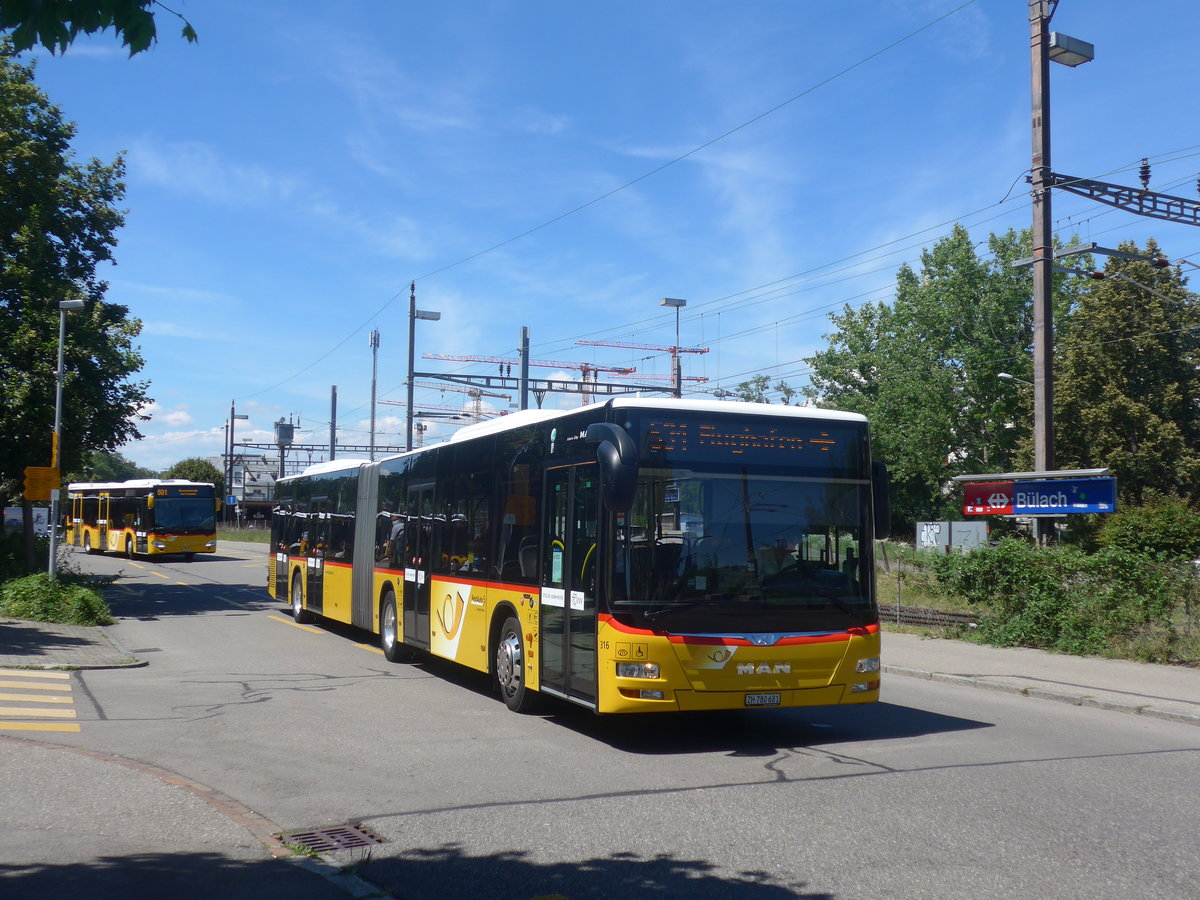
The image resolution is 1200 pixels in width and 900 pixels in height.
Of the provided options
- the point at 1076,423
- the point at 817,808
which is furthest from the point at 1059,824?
the point at 1076,423

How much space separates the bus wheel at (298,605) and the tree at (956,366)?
37656mm

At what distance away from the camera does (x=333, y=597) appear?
62.5 ft

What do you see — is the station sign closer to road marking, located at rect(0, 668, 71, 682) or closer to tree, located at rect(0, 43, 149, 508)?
road marking, located at rect(0, 668, 71, 682)

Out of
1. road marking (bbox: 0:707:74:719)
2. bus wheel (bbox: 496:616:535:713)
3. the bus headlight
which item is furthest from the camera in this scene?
bus wheel (bbox: 496:616:535:713)

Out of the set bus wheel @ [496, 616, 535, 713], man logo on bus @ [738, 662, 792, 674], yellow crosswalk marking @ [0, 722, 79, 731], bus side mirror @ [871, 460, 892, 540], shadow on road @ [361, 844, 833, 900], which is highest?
bus side mirror @ [871, 460, 892, 540]

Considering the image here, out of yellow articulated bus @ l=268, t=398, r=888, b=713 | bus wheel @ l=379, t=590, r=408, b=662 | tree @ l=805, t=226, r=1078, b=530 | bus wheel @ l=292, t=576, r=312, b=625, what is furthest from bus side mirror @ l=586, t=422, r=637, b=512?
tree @ l=805, t=226, r=1078, b=530

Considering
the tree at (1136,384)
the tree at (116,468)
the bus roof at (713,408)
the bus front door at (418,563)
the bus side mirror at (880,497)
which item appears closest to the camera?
the bus roof at (713,408)

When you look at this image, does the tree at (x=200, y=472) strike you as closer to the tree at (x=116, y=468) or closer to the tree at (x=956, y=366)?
the tree at (x=116, y=468)

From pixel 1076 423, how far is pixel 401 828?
47.2 metres

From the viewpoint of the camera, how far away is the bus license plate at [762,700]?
9078 millimetres

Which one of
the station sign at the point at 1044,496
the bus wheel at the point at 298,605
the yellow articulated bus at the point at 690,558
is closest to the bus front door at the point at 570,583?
the yellow articulated bus at the point at 690,558

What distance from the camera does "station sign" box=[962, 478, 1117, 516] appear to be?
17367 mm

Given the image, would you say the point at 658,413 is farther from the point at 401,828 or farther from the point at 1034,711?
the point at 1034,711

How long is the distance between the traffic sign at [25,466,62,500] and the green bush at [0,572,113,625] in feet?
6.97
